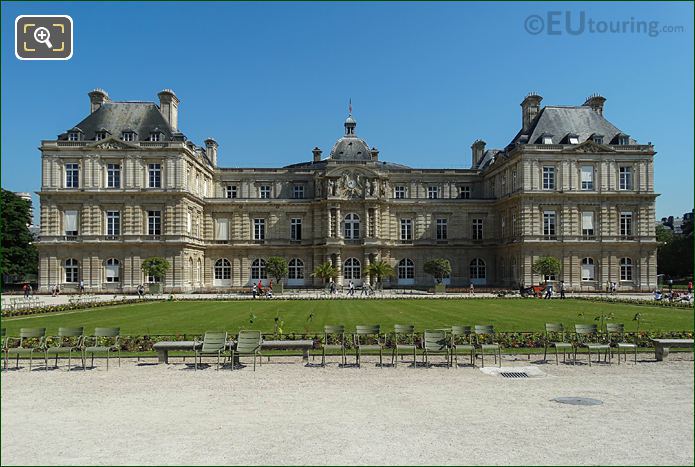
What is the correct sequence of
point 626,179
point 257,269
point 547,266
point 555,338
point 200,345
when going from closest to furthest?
1. point 200,345
2. point 555,338
3. point 547,266
4. point 626,179
5. point 257,269

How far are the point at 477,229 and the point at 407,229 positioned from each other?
26.0ft

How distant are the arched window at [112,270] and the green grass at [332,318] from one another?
23395 mm

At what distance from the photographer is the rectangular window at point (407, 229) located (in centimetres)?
6588

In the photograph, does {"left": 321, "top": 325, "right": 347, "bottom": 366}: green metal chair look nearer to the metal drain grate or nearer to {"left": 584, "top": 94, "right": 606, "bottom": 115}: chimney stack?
the metal drain grate

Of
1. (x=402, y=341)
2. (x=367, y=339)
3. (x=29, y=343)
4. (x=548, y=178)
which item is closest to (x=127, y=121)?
(x=548, y=178)

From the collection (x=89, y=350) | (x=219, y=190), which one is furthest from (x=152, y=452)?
(x=219, y=190)

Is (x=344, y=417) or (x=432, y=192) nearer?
(x=344, y=417)

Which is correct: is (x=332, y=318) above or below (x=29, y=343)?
below

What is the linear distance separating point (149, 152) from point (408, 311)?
3430cm

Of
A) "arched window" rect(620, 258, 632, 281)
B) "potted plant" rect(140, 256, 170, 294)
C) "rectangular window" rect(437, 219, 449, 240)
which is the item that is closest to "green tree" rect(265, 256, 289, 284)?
"potted plant" rect(140, 256, 170, 294)

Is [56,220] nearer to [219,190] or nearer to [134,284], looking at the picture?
[134,284]

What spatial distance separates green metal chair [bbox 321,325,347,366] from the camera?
57.5 ft

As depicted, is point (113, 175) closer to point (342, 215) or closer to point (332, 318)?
point (342, 215)

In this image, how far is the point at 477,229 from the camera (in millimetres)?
65938
